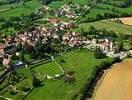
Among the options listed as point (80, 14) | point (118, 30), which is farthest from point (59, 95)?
point (80, 14)

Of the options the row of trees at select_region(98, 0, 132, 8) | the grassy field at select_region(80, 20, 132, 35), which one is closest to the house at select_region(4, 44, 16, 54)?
the grassy field at select_region(80, 20, 132, 35)

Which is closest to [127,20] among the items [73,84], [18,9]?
[18,9]

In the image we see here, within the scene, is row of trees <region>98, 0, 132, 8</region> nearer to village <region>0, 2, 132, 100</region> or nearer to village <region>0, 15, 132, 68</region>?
village <region>0, 2, 132, 100</region>

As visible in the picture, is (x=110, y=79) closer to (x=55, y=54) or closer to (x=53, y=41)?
(x=55, y=54)

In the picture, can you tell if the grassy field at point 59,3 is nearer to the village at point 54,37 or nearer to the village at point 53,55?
the village at point 53,55

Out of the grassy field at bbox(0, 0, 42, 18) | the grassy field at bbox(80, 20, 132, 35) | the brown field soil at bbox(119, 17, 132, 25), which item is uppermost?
the grassy field at bbox(0, 0, 42, 18)

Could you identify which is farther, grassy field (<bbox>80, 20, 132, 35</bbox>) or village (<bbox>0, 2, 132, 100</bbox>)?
grassy field (<bbox>80, 20, 132, 35</bbox>)

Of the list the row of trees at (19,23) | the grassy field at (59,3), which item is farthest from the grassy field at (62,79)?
the grassy field at (59,3)
